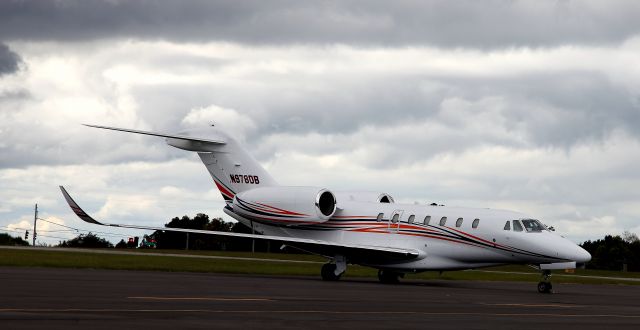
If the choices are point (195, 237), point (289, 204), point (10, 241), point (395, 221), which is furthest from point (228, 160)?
point (195, 237)

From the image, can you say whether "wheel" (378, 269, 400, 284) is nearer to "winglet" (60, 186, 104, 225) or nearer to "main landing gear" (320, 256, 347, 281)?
"main landing gear" (320, 256, 347, 281)

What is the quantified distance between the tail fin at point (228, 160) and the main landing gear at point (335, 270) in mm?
6710

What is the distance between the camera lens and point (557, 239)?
116 ft

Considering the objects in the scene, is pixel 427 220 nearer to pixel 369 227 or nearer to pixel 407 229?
pixel 407 229

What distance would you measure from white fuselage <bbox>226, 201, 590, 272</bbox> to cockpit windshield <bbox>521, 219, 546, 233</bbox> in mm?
173

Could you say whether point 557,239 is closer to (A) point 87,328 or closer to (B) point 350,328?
(B) point 350,328

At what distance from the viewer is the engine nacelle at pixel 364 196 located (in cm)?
4397

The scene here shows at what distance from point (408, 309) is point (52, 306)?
7692 mm

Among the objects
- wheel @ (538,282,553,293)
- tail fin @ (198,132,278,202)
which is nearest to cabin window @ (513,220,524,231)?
wheel @ (538,282,553,293)

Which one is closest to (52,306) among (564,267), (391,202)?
(564,267)

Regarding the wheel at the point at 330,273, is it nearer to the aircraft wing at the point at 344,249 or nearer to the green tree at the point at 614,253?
the aircraft wing at the point at 344,249

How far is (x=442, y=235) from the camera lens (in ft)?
124

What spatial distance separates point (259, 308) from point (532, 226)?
18.6m

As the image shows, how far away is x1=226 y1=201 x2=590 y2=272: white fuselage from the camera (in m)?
35.6
